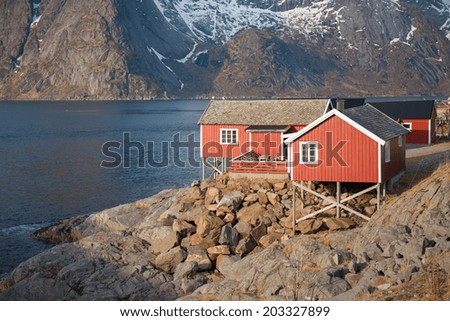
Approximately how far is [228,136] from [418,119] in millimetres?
18868

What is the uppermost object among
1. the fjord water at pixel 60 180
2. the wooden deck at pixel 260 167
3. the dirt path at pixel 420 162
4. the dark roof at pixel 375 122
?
the dark roof at pixel 375 122

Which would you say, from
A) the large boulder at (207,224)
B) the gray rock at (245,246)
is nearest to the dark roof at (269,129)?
the large boulder at (207,224)

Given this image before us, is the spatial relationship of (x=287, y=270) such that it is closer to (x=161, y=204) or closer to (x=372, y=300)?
(x=372, y=300)

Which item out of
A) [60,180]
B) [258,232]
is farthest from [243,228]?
[60,180]

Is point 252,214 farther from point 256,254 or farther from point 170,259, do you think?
point 256,254

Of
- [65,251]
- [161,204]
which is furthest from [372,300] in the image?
[161,204]

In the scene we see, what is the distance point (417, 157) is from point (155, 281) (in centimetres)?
2216

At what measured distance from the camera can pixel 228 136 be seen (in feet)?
137

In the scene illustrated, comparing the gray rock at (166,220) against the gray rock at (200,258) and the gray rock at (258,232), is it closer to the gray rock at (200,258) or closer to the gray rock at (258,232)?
the gray rock at (200,258)

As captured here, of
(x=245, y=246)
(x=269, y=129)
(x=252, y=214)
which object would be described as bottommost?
(x=245, y=246)

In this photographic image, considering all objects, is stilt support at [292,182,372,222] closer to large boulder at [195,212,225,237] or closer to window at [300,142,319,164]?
window at [300,142,319,164]

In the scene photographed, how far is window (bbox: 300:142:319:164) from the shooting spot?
31328 millimetres

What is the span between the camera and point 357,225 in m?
30.1

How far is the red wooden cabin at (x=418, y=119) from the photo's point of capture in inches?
2076
